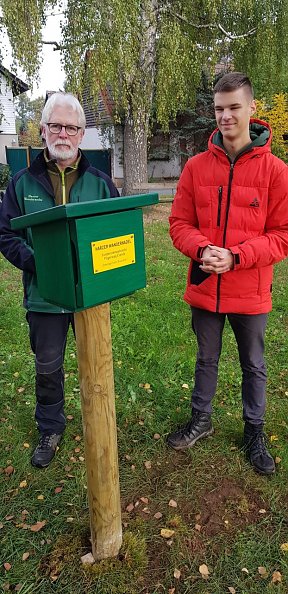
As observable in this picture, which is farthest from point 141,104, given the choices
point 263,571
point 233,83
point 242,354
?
point 263,571

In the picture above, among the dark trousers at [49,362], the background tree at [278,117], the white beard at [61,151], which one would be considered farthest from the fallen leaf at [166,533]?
the background tree at [278,117]

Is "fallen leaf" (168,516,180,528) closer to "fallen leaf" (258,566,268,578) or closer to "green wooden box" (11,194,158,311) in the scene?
"fallen leaf" (258,566,268,578)

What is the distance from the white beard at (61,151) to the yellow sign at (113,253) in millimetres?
794

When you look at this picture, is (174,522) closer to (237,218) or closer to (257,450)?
(257,450)

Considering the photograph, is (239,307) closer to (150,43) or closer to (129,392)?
(129,392)

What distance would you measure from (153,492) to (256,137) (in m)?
1.98

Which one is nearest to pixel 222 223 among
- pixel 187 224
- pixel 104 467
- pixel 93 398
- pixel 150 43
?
pixel 187 224

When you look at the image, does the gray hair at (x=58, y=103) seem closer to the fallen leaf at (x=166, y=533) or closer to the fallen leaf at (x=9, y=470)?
the fallen leaf at (x=9, y=470)

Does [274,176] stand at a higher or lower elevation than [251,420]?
higher

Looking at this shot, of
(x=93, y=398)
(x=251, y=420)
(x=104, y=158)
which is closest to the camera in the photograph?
(x=93, y=398)

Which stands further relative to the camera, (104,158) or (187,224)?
(104,158)

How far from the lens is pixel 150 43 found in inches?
356

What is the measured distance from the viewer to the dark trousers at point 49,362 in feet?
8.08

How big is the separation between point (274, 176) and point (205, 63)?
9680 millimetres
